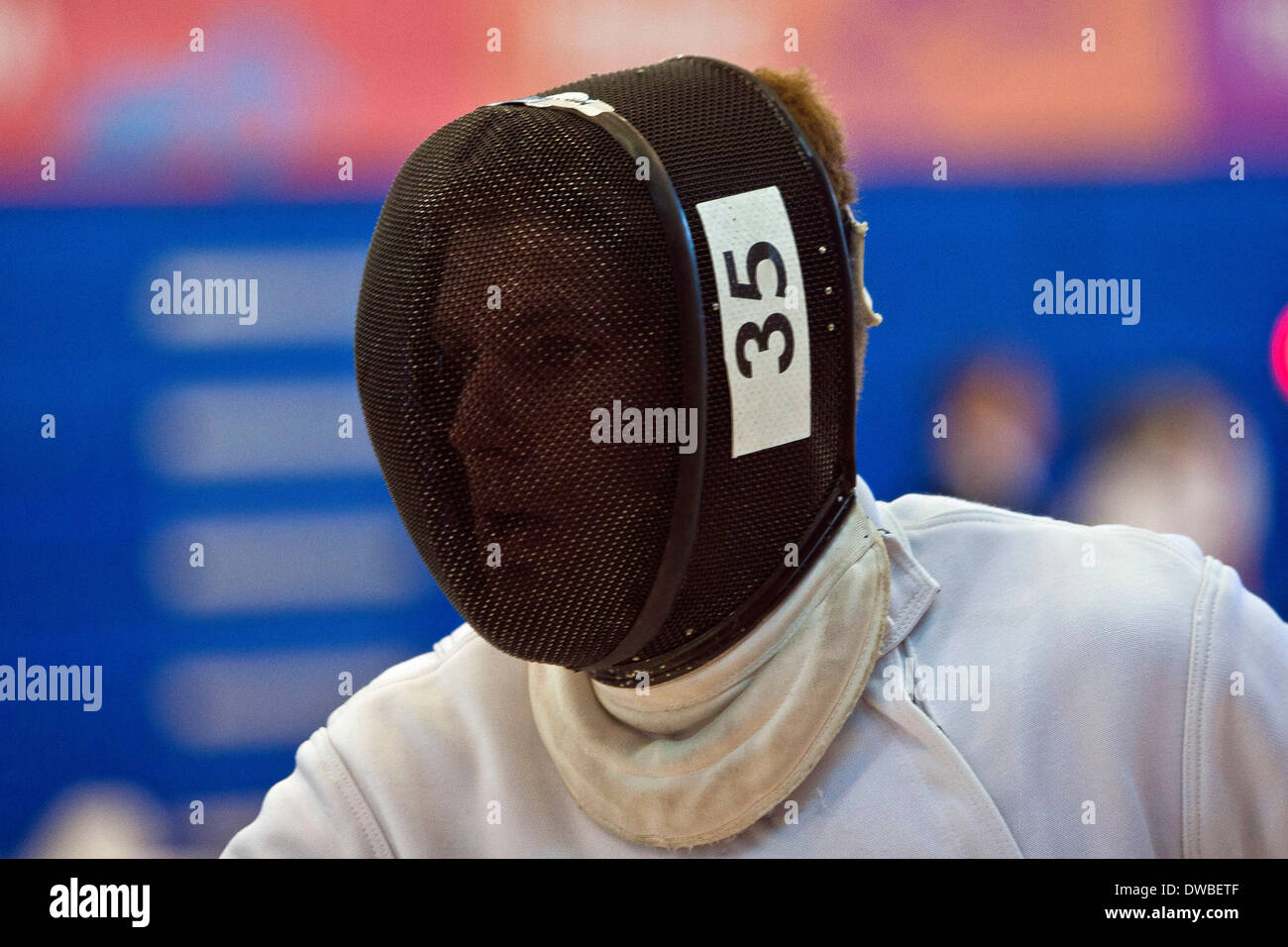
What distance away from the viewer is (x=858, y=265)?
3.85 ft

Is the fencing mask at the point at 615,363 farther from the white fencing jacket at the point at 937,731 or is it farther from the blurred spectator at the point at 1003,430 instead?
the blurred spectator at the point at 1003,430

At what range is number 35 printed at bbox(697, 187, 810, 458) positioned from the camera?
40.2 inches

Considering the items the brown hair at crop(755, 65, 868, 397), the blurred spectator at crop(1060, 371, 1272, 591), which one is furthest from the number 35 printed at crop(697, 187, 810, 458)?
the blurred spectator at crop(1060, 371, 1272, 591)

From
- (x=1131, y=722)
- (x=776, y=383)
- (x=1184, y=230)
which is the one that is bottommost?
(x=1131, y=722)

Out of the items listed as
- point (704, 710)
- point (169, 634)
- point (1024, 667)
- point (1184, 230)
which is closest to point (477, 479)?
point (704, 710)

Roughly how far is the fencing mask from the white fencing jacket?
7cm

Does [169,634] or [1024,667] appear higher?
[1024,667]

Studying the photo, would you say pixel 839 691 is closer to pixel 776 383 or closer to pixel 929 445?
pixel 776 383

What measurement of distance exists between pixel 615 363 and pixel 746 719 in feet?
1.22

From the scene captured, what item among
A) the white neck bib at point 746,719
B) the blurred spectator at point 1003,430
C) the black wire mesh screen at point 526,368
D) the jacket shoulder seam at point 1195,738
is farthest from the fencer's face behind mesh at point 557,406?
the blurred spectator at point 1003,430

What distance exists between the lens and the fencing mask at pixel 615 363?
1.00 meters

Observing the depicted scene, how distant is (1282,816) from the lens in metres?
1.07
